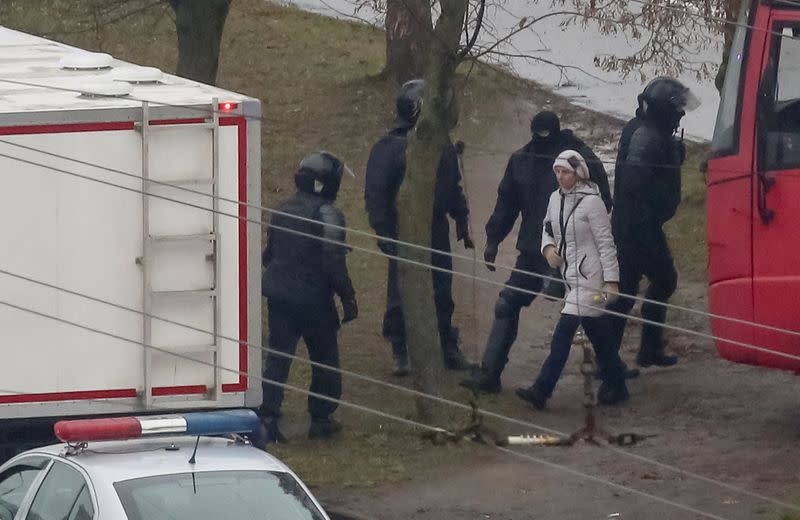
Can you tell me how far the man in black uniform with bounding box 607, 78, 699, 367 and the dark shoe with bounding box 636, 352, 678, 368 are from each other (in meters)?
0.45

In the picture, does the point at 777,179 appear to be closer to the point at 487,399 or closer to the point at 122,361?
the point at 487,399

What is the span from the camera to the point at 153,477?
655 centimetres

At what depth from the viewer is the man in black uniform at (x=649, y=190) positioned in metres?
11.5

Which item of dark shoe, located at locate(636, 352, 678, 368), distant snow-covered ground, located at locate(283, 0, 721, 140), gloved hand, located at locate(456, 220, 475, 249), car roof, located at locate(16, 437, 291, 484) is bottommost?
dark shoe, located at locate(636, 352, 678, 368)

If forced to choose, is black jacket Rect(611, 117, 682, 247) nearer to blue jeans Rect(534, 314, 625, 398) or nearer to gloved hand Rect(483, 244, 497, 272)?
blue jeans Rect(534, 314, 625, 398)

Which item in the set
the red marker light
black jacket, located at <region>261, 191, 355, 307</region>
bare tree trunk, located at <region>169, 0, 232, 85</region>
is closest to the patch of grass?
black jacket, located at <region>261, 191, 355, 307</region>

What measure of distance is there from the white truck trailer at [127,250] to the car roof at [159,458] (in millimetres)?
1339

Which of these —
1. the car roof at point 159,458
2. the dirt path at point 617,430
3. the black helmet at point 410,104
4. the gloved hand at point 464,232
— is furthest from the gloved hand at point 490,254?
the car roof at point 159,458

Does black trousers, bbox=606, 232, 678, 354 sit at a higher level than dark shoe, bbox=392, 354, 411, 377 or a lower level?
higher

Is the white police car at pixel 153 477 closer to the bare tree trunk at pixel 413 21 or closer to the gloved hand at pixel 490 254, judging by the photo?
the gloved hand at pixel 490 254

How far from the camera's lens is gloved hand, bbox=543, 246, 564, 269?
11.2m

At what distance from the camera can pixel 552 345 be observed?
11.5 metres

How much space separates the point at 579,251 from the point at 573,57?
211 centimetres

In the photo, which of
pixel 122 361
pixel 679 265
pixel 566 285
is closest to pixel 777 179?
pixel 566 285
